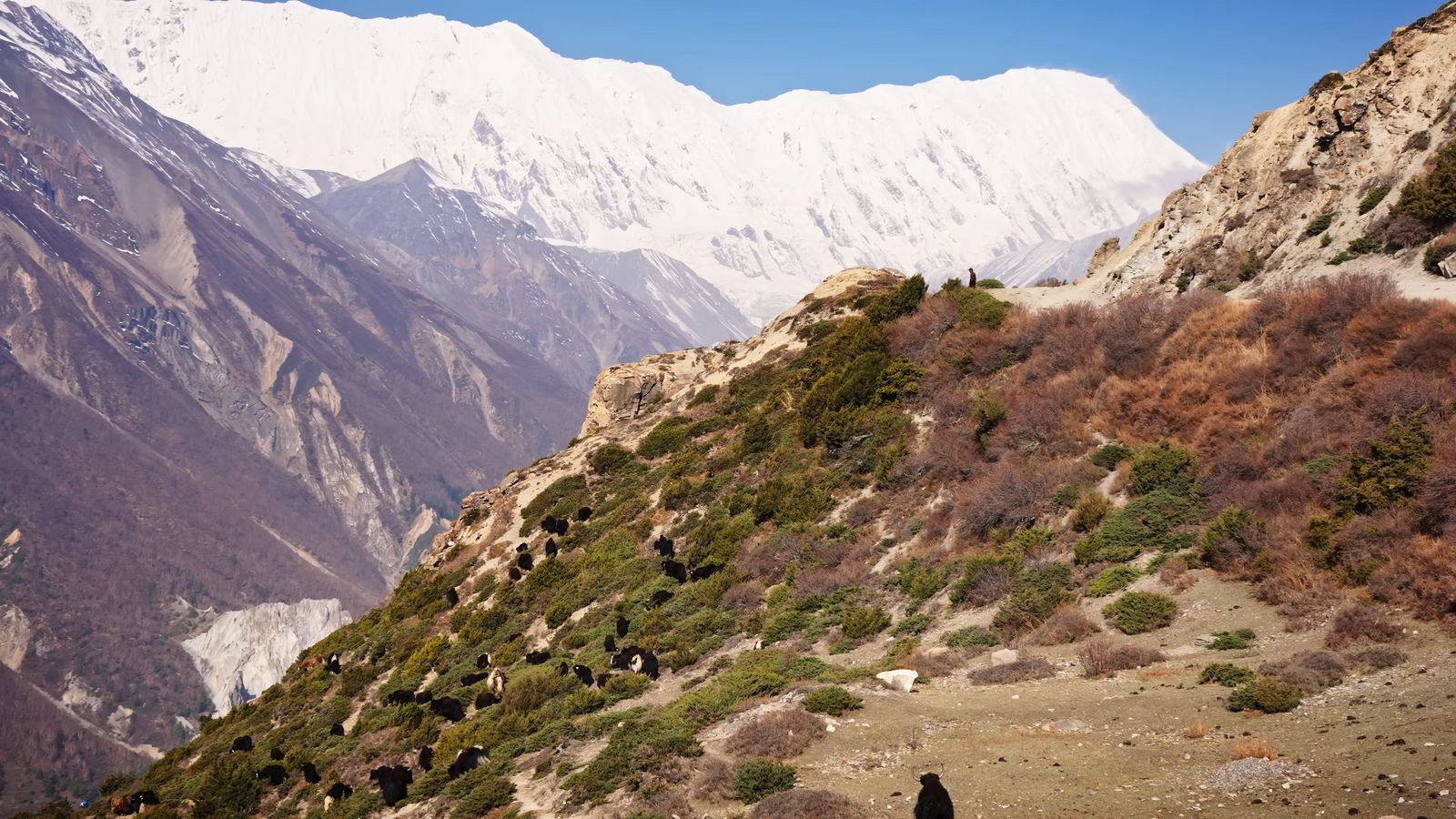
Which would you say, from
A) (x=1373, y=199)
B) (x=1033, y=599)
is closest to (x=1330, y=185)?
(x=1373, y=199)

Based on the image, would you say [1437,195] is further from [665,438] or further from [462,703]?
[462,703]

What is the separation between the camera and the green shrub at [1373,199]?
3038cm

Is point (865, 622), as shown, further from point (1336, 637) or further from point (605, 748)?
point (1336, 637)

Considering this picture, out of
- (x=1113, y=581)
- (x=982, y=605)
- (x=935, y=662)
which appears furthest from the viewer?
(x=982, y=605)

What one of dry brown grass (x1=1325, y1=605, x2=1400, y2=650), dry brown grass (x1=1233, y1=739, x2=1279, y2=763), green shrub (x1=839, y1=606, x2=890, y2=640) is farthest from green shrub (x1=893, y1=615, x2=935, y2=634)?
dry brown grass (x1=1233, y1=739, x2=1279, y2=763)

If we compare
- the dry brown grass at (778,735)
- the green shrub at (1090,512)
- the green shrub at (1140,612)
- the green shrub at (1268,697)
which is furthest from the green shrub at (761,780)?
the green shrub at (1090,512)

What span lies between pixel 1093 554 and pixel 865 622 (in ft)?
19.2

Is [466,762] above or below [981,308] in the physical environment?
below

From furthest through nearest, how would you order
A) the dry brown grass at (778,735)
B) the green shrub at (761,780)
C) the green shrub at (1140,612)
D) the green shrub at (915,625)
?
the green shrub at (915,625)
the green shrub at (1140,612)
the dry brown grass at (778,735)
the green shrub at (761,780)

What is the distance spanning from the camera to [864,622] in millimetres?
23594

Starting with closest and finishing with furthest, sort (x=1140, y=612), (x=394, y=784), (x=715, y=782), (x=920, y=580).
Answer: (x=715, y=782), (x=1140, y=612), (x=394, y=784), (x=920, y=580)

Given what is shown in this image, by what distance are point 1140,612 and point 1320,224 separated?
19.7 meters

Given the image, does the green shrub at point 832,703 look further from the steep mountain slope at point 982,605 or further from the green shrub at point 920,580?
the green shrub at point 920,580

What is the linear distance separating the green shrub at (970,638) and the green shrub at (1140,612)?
258cm
